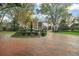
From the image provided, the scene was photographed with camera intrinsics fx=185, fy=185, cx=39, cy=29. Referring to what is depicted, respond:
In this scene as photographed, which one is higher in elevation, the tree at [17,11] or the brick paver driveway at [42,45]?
the tree at [17,11]

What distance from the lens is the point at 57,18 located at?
1.87 meters

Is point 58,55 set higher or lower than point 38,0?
lower

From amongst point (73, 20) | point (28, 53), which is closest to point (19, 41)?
point (28, 53)

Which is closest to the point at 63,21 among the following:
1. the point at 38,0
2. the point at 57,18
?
the point at 57,18

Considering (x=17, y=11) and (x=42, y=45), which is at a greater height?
(x=17, y=11)

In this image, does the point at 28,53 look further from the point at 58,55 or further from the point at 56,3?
the point at 56,3

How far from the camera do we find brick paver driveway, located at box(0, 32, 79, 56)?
183cm

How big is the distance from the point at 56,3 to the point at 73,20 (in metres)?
0.24

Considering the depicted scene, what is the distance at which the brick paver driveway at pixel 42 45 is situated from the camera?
1.83 metres

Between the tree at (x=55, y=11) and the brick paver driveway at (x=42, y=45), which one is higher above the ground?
the tree at (x=55, y=11)

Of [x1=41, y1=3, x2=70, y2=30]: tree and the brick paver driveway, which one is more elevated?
[x1=41, y1=3, x2=70, y2=30]: tree

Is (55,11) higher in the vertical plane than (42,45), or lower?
higher

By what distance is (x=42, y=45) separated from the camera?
1862 mm

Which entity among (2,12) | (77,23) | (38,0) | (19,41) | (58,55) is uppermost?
(38,0)
